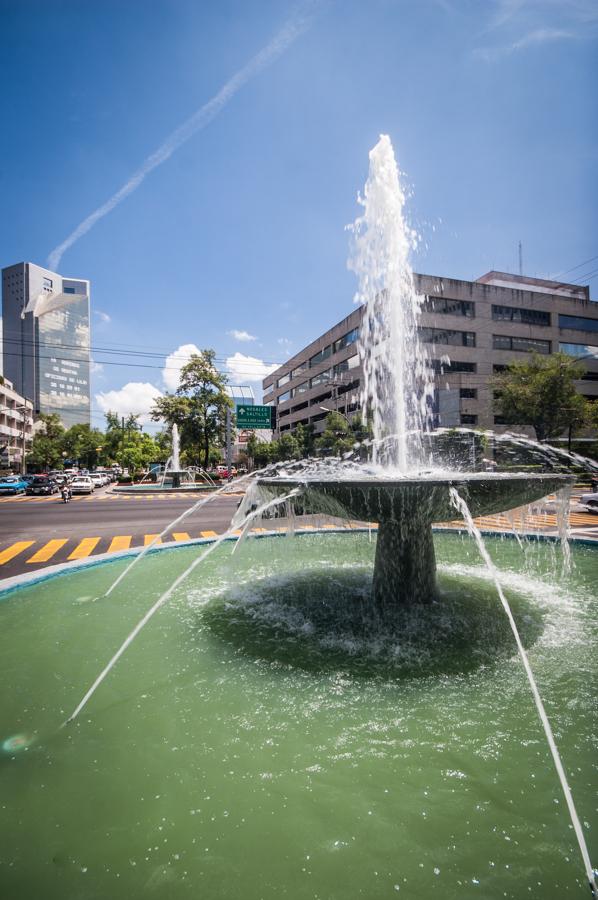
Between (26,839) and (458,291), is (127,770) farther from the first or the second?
(458,291)

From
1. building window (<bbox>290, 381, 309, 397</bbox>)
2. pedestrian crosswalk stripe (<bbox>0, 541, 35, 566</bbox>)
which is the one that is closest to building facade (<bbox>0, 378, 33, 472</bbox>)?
building window (<bbox>290, 381, 309, 397</bbox>)

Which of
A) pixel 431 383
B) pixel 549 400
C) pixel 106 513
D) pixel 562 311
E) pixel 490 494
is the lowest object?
pixel 106 513

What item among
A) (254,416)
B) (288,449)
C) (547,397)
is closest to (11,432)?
(288,449)

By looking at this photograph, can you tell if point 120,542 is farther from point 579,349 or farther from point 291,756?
point 579,349

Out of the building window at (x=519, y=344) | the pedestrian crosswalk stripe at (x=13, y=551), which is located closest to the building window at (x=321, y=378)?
the building window at (x=519, y=344)

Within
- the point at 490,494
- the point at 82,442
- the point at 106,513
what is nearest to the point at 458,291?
the point at 106,513

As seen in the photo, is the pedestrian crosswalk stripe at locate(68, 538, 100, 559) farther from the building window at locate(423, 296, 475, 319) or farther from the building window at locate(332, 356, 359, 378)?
the building window at locate(332, 356, 359, 378)

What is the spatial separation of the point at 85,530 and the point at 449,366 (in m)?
40.8

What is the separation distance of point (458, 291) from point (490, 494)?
48.2 metres

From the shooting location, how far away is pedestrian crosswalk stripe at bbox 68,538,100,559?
1004 centimetres

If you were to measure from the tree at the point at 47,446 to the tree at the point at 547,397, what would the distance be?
69.8m

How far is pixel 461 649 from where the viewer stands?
13.5ft

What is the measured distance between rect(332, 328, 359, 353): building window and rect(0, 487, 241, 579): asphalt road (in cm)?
4009

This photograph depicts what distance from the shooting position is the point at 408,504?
470cm
